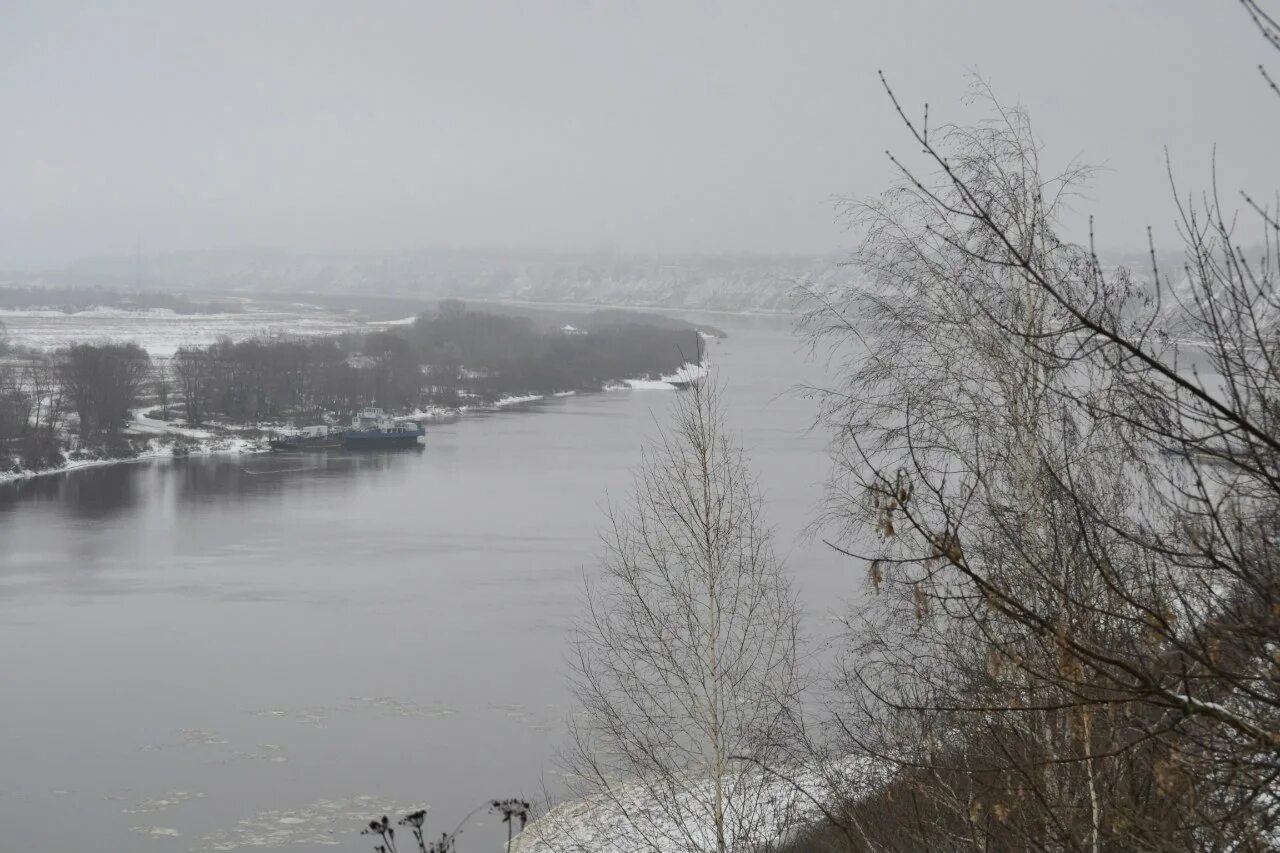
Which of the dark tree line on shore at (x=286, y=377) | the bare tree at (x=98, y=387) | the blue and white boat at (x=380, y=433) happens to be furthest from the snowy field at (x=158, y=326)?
the blue and white boat at (x=380, y=433)

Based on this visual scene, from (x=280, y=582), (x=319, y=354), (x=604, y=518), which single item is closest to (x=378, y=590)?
(x=280, y=582)

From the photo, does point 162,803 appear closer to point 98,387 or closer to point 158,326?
point 98,387


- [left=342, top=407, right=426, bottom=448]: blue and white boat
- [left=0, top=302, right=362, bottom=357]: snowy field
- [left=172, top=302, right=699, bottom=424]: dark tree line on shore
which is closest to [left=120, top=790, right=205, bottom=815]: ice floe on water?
[left=342, top=407, right=426, bottom=448]: blue and white boat

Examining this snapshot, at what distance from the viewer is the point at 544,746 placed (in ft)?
27.6

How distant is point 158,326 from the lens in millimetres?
57812

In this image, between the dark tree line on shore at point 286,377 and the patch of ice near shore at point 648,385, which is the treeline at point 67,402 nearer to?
the dark tree line on shore at point 286,377

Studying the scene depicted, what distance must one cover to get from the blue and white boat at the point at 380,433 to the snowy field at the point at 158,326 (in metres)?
16.2

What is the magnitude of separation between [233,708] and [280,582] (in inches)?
161

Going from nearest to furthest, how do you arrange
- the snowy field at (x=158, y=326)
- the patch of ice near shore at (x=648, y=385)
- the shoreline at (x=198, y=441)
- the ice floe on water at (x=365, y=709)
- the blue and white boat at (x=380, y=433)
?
the ice floe on water at (x=365, y=709), the shoreline at (x=198, y=441), the blue and white boat at (x=380, y=433), the patch of ice near shore at (x=648, y=385), the snowy field at (x=158, y=326)

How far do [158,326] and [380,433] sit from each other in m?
36.7

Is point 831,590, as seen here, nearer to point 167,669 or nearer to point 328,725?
point 328,725

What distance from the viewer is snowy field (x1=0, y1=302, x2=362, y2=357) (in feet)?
151

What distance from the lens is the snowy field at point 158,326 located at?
46125mm

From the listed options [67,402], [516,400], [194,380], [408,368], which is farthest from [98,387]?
[516,400]
